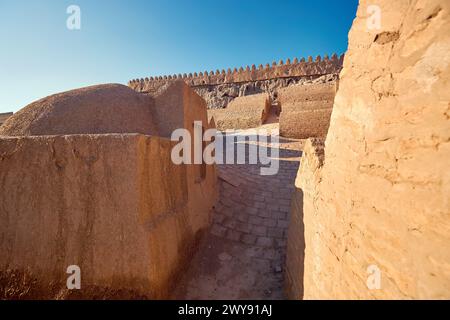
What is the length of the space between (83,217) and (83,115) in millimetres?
1583

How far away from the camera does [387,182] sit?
1127 millimetres

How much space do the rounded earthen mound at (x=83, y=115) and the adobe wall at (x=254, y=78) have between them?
14.8 meters

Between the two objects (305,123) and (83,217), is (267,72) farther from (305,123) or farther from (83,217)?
(83,217)

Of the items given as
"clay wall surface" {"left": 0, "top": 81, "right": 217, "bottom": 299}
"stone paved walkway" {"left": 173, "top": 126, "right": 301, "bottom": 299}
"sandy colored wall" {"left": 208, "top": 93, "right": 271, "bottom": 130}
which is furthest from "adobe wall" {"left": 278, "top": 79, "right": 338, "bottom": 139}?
"clay wall surface" {"left": 0, "top": 81, "right": 217, "bottom": 299}

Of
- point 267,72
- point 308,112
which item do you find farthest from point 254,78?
point 308,112

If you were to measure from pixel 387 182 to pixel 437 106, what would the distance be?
16.5 inches

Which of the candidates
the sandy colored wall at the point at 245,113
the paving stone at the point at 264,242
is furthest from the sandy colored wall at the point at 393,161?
the sandy colored wall at the point at 245,113

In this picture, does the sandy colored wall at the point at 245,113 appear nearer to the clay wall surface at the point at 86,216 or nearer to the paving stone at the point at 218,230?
the paving stone at the point at 218,230

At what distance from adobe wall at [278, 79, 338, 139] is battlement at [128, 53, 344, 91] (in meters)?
8.63

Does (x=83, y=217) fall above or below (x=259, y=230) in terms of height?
above

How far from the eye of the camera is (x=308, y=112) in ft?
30.7

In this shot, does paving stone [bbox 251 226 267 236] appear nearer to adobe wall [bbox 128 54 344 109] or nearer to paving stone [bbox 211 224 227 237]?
paving stone [bbox 211 224 227 237]

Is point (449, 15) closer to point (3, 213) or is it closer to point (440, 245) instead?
point (440, 245)

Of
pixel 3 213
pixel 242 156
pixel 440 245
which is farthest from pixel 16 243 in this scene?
pixel 242 156
